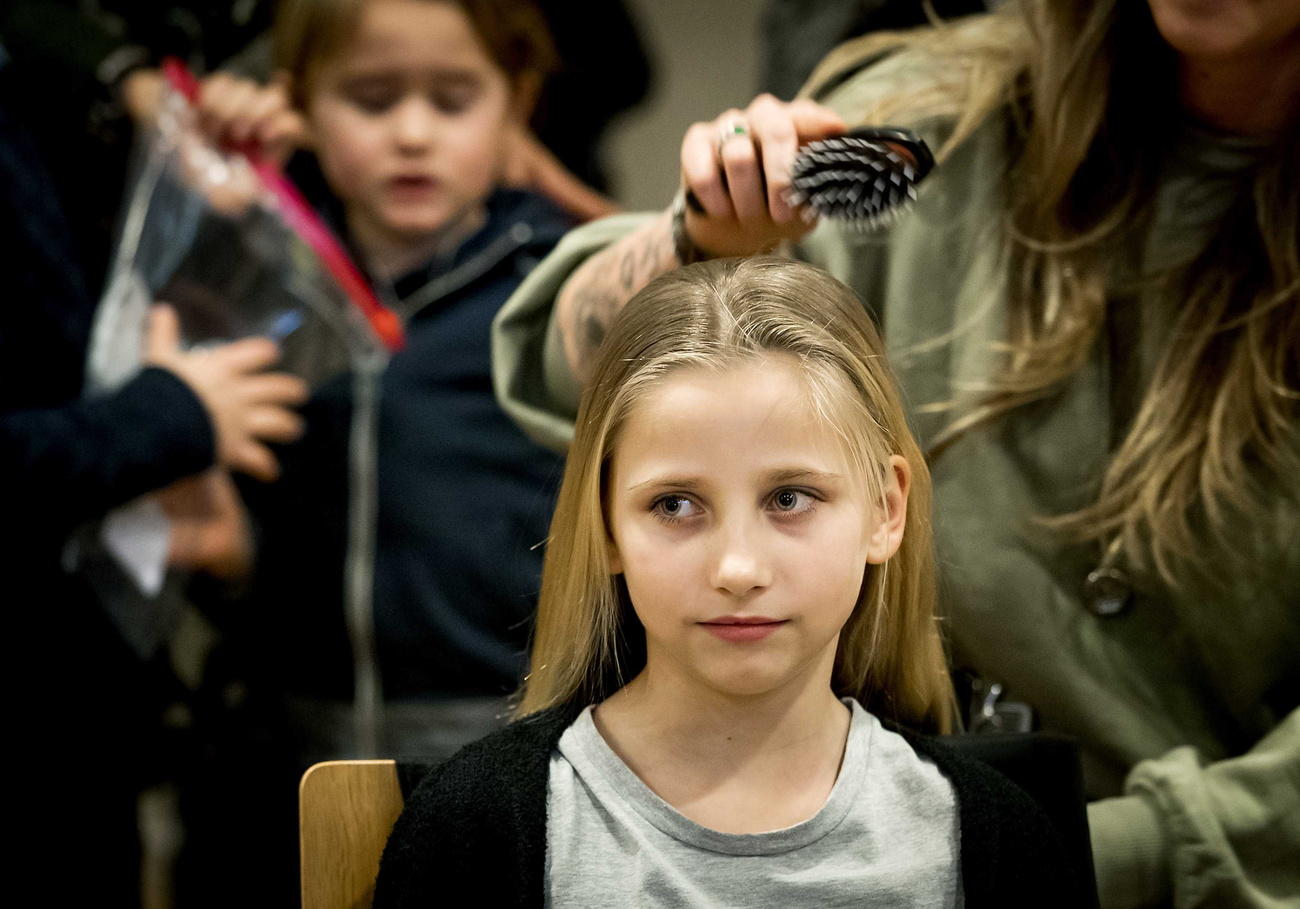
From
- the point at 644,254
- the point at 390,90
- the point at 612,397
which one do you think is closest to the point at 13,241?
the point at 390,90

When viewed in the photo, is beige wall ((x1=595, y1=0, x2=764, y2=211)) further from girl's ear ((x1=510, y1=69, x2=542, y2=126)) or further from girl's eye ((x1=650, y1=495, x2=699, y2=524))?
girl's eye ((x1=650, y1=495, x2=699, y2=524))

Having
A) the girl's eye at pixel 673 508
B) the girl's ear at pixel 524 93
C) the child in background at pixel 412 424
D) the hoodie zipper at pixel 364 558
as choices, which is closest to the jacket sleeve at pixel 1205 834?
the girl's eye at pixel 673 508

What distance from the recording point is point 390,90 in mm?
1407

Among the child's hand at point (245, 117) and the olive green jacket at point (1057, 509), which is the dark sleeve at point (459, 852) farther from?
the child's hand at point (245, 117)

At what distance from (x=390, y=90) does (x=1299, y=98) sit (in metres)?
0.84

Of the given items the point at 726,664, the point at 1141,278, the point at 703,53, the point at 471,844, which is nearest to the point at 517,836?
the point at 471,844

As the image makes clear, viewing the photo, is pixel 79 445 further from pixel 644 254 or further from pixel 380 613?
pixel 644 254

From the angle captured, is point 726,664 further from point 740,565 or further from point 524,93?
point 524,93

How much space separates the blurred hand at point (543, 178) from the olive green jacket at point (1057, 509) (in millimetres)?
621

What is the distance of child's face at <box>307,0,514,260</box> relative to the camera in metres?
1.39

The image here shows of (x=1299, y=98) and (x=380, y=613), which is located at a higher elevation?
(x=1299, y=98)

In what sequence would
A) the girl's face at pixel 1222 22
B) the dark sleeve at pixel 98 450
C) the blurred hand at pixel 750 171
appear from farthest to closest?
the dark sleeve at pixel 98 450
the girl's face at pixel 1222 22
the blurred hand at pixel 750 171

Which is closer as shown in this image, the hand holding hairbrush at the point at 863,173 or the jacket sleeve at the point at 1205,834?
the hand holding hairbrush at the point at 863,173

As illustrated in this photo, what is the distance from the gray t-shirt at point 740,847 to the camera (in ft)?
2.20
